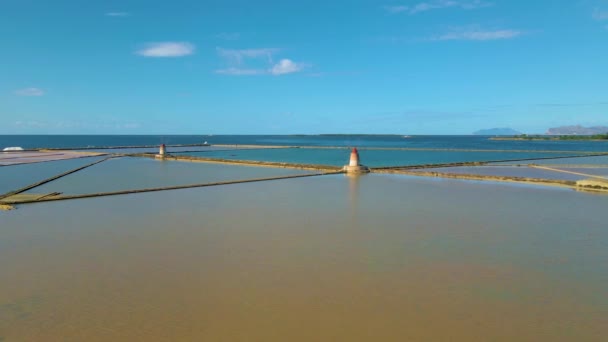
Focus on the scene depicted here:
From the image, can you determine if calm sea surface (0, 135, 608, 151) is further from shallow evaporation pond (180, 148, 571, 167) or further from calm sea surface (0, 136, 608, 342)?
calm sea surface (0, 136, 608, 342)

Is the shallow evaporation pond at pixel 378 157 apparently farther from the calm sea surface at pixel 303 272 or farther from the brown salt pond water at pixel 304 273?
the brown salt pond water at pixel 304 273

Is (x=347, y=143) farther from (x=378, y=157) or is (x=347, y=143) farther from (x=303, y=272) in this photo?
(x=303, y=272)

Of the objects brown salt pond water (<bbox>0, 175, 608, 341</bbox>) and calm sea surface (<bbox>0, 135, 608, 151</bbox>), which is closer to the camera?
brown salt pond water (<bbox>0, 175, 608, 341</bbox>)

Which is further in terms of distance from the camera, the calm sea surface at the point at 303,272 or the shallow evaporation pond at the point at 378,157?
the shallow evaporation pond at the point at 378,157

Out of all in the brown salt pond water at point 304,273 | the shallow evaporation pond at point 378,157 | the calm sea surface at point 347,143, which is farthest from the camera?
the calm sea surface at point 347,143

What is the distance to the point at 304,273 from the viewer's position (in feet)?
14.0

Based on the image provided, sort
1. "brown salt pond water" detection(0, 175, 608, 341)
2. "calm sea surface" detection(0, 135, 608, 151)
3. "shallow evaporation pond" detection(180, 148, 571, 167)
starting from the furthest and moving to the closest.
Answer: "calm sea surface" detection(0, 135, 608, 151) → "shallow evaporation pond" detection(180, 148, 571, 167) → "brown salt pond water" detection(0, 175, 608, 341)

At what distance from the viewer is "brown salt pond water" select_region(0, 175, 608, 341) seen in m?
3.16

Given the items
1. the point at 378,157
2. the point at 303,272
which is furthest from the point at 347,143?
the point at 303,272

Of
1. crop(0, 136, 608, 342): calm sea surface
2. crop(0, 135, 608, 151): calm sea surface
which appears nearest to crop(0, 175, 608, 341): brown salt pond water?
crop(0, 136, 608, 342): calm sea surface

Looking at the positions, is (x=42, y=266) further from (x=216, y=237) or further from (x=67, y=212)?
(x=67, y=212)

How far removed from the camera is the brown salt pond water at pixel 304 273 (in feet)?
10.4

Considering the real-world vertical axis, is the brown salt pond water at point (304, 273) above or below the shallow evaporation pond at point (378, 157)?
below

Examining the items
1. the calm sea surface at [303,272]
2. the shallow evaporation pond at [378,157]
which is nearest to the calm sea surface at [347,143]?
the shallow evaporation pond at [378,157]
